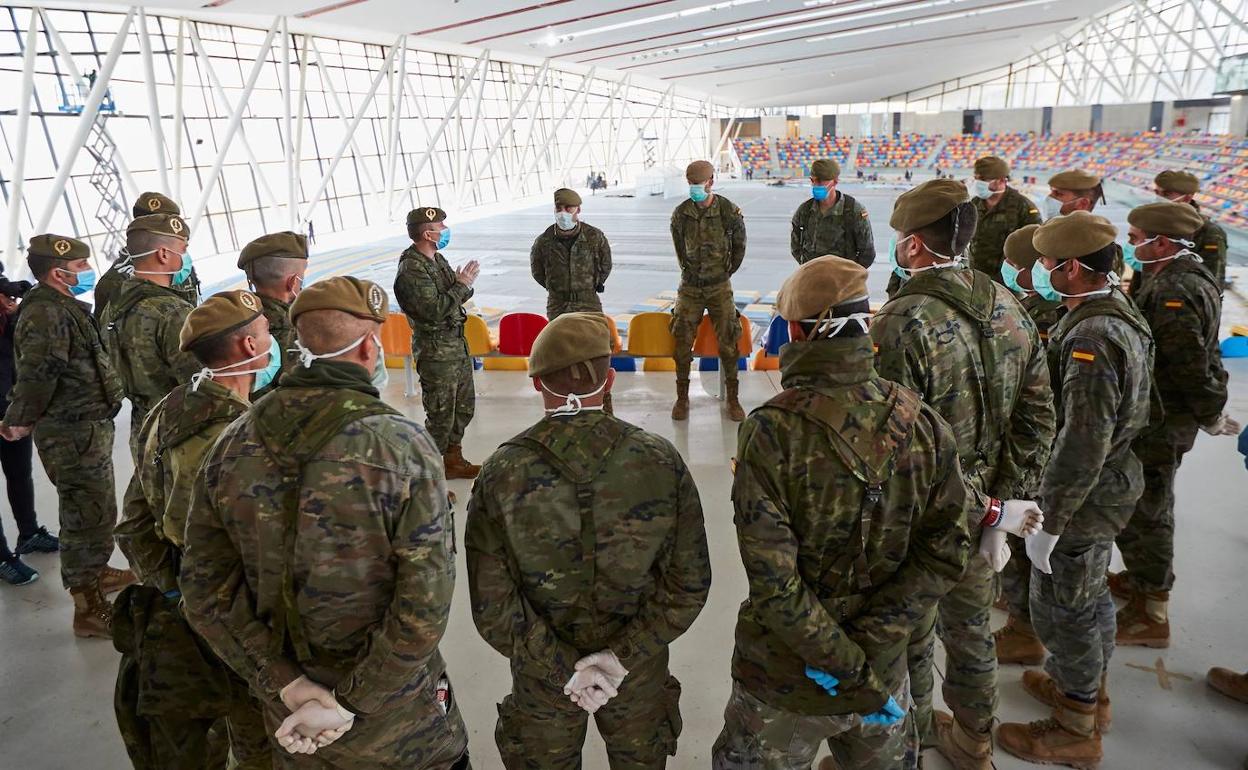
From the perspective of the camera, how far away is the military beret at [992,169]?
5469mm

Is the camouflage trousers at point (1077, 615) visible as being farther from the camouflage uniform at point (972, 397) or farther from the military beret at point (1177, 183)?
the military beret at point (1177, 183)

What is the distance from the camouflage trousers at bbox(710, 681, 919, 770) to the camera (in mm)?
1887

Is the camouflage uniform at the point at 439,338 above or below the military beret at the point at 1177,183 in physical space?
below

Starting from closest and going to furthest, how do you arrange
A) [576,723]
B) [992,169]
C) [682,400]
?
[576,723]
[992,169]
[682,400]

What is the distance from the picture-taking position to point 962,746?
2.57 metres

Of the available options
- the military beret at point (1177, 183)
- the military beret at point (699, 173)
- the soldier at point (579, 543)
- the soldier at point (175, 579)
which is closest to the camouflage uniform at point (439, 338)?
the military beret at point (699, 173)

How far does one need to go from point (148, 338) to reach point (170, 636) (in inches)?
62.2

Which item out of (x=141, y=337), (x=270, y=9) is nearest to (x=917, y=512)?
(x=141, y=337)

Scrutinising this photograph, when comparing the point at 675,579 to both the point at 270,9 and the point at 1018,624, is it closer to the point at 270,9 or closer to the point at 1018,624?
the point at 1018,624

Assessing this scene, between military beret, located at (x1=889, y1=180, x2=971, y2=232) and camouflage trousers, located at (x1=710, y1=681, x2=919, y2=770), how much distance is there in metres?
1.40

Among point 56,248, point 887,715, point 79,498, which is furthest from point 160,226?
point 887,715

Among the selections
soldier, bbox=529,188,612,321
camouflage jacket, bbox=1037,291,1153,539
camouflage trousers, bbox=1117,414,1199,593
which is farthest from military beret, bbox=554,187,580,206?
camouflage trousers, bbox=1117,414,1199,593

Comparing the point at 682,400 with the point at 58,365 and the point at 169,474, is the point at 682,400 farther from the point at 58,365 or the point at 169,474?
the point at 169,474

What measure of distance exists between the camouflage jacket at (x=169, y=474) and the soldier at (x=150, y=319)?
104 cm
